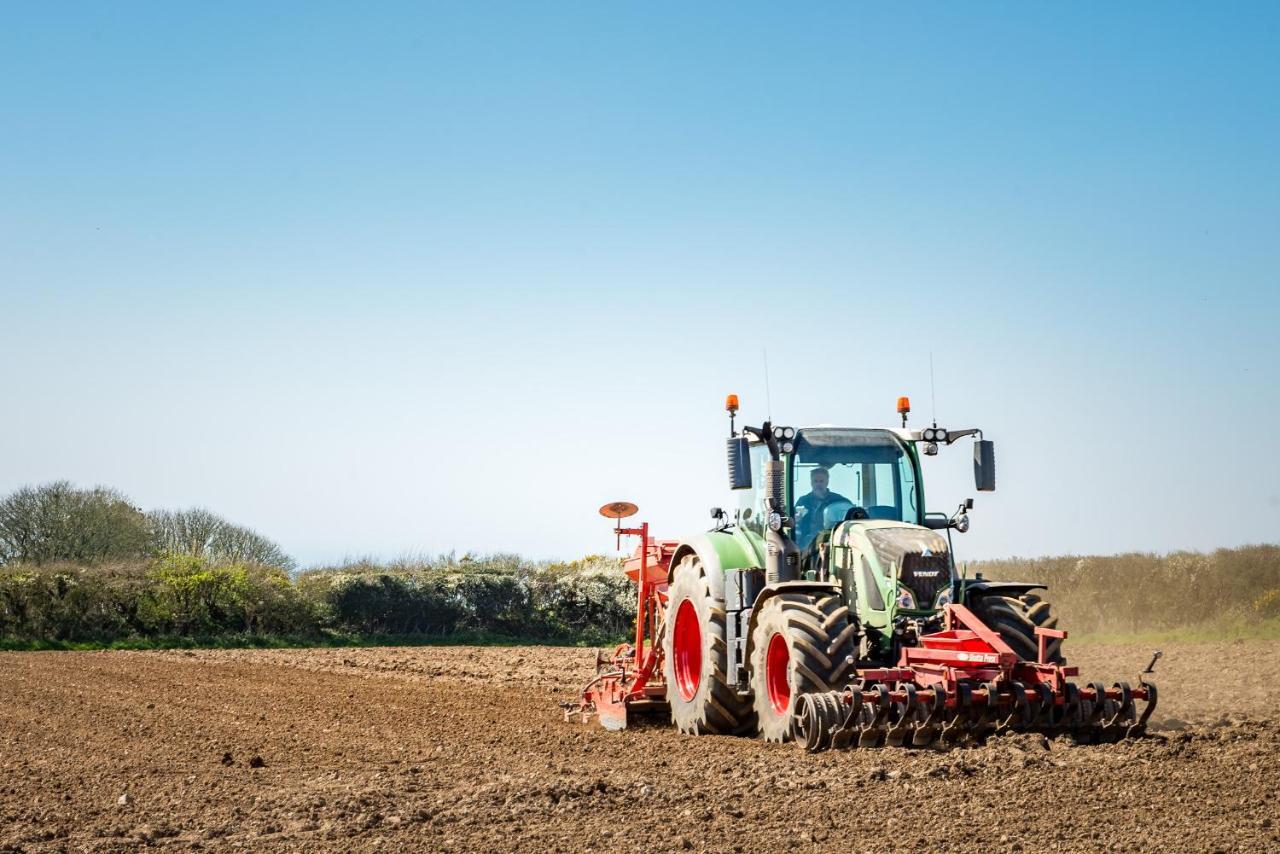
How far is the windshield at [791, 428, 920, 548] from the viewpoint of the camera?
32.8 feet

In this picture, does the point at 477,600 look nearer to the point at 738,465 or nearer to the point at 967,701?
the point at 738,465

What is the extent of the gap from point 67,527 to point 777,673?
2984cm

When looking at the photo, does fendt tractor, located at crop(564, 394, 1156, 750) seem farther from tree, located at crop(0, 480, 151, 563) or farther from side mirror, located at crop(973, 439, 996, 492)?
tree, located at crop(0, 480, 151, 563)

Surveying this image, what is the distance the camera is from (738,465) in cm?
920

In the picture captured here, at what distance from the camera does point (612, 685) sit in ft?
38.1

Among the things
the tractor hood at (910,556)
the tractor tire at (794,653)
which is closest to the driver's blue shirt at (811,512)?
the tractor hood at (910,556)

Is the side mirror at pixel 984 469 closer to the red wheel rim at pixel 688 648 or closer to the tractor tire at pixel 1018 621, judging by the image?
the tractor tire at pixel 1018 621

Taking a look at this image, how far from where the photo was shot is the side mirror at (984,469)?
9.84 meters

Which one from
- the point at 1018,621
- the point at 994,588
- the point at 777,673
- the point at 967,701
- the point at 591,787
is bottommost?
the point at 591,787

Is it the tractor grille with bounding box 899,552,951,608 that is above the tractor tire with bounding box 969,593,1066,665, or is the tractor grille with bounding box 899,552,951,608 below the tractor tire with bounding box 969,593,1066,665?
above

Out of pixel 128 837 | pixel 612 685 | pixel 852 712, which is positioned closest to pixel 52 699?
pixel 612 685

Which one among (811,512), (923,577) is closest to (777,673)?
(923,577)

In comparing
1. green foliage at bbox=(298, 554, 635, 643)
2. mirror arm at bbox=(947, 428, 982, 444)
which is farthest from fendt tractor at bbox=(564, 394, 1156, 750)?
green foliage at bbox=(298, 554, 635, 643)

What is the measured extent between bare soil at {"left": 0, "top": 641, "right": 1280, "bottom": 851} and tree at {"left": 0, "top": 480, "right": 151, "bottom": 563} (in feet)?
75.8
